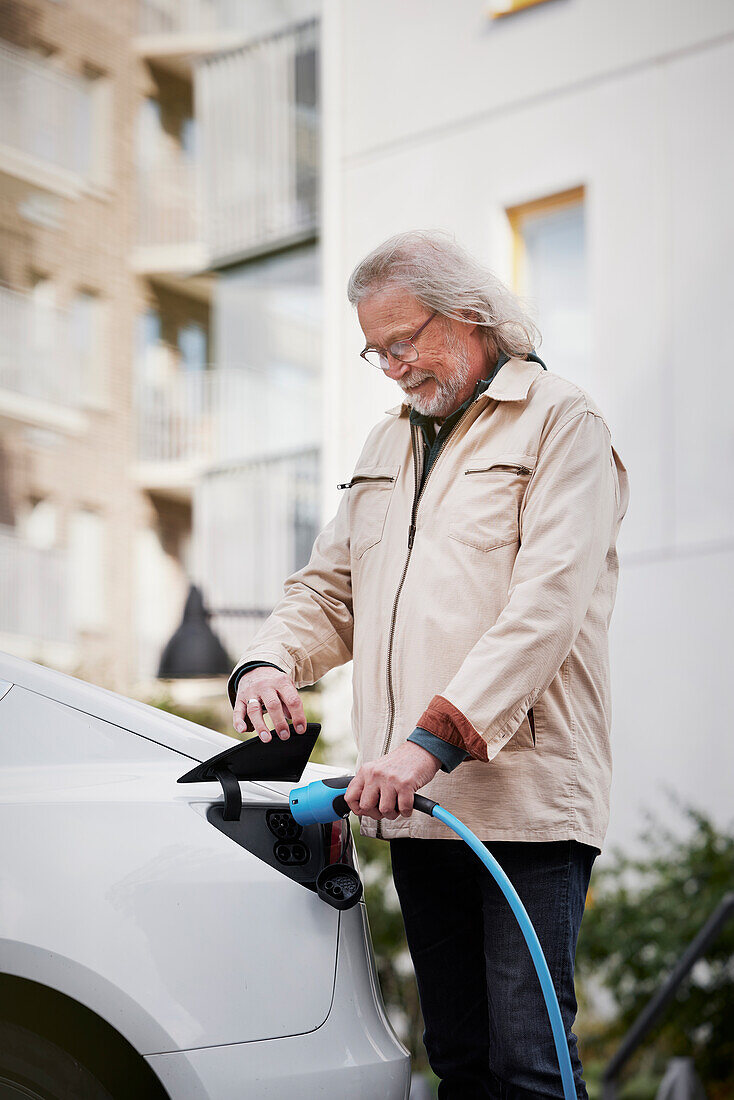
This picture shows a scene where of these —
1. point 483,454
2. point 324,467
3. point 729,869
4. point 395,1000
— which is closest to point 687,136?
point 324,467

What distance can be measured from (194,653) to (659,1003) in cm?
284

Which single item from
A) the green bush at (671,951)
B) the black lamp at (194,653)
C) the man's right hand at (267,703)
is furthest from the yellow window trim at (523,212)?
the man's right hand at (267,703)

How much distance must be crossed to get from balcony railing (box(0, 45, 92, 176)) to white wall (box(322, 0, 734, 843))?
7.19m

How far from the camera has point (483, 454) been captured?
223cm

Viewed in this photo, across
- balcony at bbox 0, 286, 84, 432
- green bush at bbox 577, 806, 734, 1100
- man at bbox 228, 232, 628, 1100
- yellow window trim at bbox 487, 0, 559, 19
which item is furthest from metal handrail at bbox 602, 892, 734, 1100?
balcony at bbox 0, 286, 84, 432

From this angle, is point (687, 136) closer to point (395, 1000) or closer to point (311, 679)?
point (395, 1000)

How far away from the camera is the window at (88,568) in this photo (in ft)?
46.1

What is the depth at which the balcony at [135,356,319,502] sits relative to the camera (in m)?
11.3

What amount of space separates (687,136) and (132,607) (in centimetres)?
941

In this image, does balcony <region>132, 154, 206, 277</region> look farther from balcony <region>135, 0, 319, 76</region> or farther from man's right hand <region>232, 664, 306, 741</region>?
man's right hand <region>232, 664, 306, 741</region>

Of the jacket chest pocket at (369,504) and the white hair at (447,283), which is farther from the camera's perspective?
the jacket chest pocket at (369,504)

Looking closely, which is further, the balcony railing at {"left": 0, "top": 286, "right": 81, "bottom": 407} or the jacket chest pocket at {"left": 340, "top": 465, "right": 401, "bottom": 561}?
the balcony railing at {"left": 0, "top": 286, "right": 81, "bottom": 407}

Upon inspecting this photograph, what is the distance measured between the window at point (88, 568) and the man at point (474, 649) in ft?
39.3

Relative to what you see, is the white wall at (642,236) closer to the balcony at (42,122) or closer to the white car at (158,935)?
the white car at (158,935)
